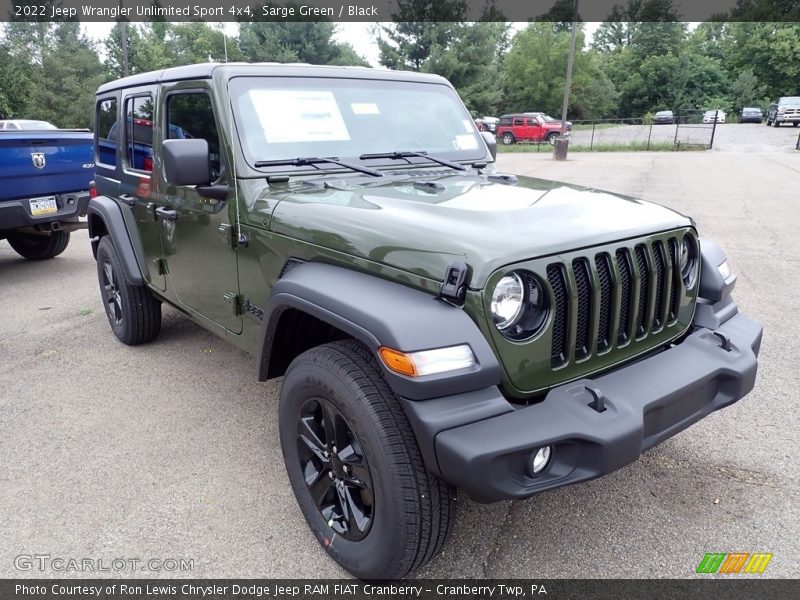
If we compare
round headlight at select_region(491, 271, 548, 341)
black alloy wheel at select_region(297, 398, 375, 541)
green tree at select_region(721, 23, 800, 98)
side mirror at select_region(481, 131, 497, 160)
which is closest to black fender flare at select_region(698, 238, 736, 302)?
round headlight at select_region(491, 271, 548, 341)

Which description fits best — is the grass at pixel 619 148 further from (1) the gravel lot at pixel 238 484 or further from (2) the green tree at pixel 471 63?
(1) the gravel lot at pixel 238 484

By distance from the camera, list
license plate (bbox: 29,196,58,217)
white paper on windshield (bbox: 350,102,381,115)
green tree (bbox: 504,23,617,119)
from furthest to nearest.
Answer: green tree (bbox: 504,23,617,119) → license plate (bbox: 29,196,58,217) → white paper on windshield (bbox: 350,102,381,115)

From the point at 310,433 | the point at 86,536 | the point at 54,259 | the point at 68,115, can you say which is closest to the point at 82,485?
the point at 86,536

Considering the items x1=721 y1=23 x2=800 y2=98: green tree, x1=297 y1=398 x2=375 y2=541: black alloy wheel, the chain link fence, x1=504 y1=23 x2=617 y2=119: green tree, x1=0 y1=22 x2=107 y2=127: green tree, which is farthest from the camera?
x1=504 y1=23 x2=617 y2=119: green tree

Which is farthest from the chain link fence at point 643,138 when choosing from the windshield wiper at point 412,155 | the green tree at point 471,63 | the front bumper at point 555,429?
the front bumper at point 555,429

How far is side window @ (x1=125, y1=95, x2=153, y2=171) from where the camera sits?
377cm

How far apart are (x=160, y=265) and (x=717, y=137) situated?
124 ft

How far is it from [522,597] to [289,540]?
98 centimetres

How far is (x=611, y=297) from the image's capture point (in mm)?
2213

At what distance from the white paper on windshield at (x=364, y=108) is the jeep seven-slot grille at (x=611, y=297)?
5.55 feet

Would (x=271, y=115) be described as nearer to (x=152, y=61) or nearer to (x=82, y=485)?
(x=82, y=485)

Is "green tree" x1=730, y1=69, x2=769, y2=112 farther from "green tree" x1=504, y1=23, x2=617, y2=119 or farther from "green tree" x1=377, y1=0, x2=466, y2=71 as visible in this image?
"green tree" x1=377, y1=0, x2=466, y2=71

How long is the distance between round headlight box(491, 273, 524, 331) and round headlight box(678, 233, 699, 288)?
0.98 metres

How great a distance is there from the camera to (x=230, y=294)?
3125 mm
